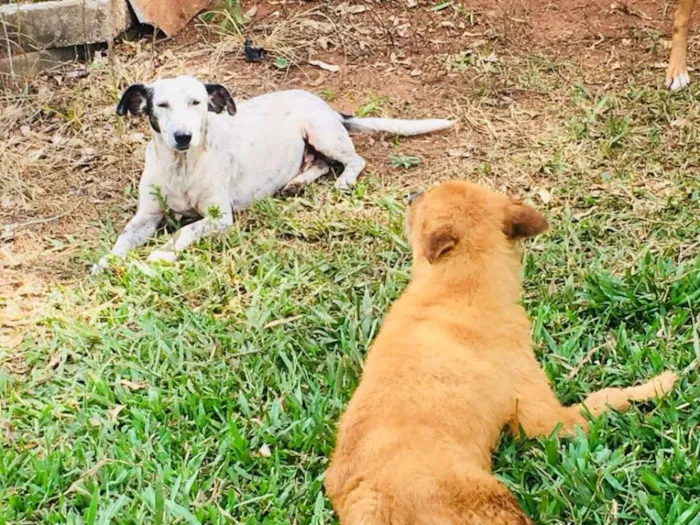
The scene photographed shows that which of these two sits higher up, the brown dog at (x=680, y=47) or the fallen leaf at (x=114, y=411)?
the brown dog at (x=680, y=47)

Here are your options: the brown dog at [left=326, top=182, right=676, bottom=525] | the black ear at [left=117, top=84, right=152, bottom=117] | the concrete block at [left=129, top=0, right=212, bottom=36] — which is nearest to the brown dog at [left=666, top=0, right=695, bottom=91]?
the brown dog at [left=326, top=182, right=676, bottom=525]

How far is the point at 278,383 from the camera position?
446 centimetres

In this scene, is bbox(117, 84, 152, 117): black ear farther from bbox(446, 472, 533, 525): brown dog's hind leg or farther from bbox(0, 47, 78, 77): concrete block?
bbox(446, 472, 533, 525): brown dog's hind leg

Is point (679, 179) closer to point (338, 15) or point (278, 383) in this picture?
point (278, 383)

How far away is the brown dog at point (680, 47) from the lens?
23.2 feet

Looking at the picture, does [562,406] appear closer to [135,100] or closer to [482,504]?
[482,504]

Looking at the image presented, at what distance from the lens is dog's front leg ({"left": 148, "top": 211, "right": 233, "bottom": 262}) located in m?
5.82

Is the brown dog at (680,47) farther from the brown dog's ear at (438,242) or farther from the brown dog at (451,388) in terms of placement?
the brown dog's ear at (438,242)

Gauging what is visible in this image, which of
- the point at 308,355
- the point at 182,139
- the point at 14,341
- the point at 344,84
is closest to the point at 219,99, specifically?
the point at 182,139

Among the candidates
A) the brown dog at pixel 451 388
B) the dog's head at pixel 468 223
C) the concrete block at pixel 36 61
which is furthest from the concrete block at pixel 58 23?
the brown dog at pixel 451 388

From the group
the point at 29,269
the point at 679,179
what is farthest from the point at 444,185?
the point at 29,269

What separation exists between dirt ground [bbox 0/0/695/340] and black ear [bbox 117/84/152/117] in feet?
2.47

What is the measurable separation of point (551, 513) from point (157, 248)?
3332 mm

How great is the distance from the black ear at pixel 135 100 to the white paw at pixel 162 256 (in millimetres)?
999
